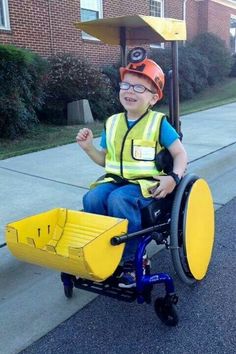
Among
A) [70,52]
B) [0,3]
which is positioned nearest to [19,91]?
[0,3]

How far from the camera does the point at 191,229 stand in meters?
2.69

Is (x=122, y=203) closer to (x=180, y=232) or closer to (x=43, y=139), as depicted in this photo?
(x=180, y=232)

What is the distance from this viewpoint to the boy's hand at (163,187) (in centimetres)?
253

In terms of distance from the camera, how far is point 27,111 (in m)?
7.85

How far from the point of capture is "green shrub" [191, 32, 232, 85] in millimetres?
16438

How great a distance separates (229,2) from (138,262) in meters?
21.2

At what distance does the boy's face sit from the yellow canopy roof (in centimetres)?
31

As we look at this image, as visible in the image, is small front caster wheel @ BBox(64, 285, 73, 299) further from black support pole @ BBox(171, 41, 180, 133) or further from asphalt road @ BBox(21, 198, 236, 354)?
black support pole @ BBox(171, 41, 180, 133)

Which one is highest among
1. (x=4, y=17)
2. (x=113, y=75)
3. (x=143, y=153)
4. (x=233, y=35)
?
(x=233, y=35)

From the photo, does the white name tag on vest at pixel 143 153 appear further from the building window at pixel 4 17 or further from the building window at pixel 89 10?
the building window at pixel 89 10

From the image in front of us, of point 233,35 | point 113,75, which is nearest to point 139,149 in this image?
point 113,75

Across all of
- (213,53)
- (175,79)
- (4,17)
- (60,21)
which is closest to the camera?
(175,79)

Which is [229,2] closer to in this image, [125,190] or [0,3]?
[0,3]

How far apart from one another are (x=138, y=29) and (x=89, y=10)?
9.85 meters
